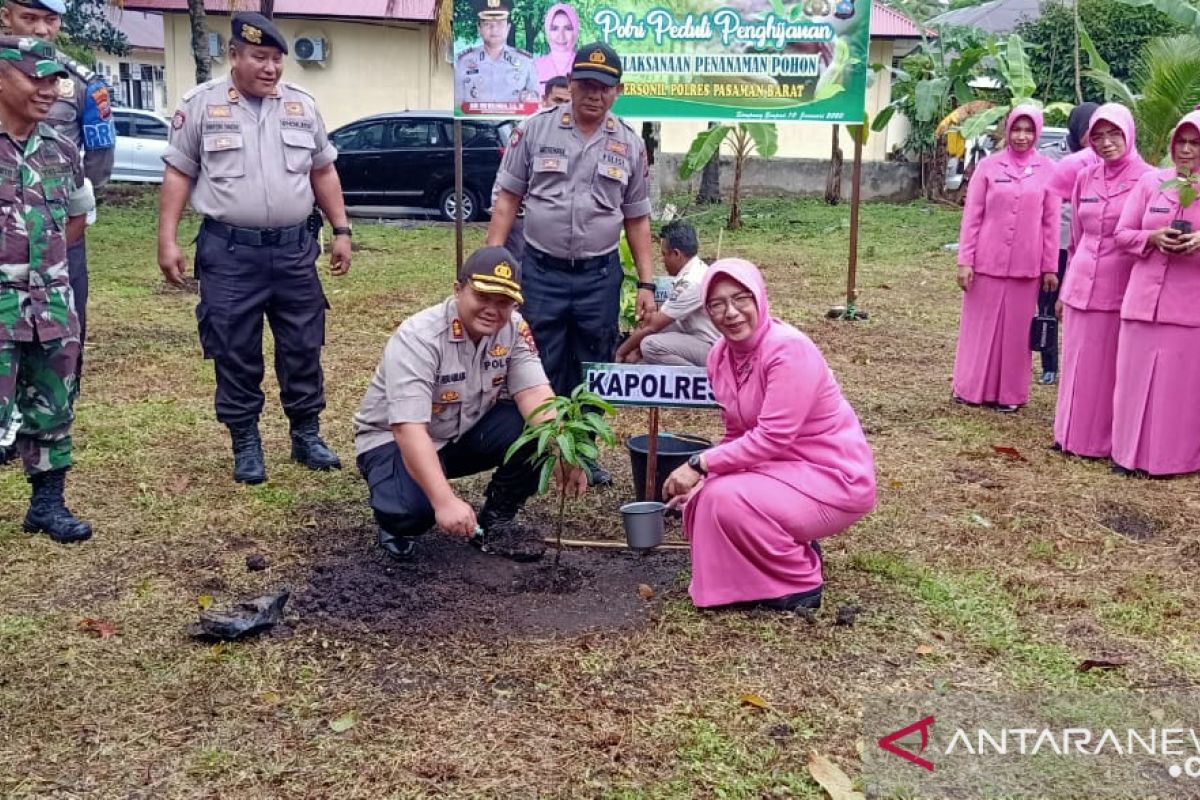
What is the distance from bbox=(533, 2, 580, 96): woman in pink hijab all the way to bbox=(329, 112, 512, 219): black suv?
7.55 metres

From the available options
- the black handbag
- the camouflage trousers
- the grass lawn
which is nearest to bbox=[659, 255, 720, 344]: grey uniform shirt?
the grass lawn

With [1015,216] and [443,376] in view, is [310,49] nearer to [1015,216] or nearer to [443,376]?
[1015,216]

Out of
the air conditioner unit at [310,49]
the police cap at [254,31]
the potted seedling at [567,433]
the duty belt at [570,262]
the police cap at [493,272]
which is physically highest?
the air conditioner unit at [310,49]

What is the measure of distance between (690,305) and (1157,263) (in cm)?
222

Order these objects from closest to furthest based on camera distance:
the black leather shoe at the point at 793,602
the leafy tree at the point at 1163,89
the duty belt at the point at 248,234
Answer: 1. the black leather shoe at the point at 793,602
2. the duty belt at the point at 248,234
3. the leafy tree at the point at 1163,89

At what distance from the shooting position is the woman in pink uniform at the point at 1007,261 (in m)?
7.03

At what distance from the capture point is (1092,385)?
6211 millimetres

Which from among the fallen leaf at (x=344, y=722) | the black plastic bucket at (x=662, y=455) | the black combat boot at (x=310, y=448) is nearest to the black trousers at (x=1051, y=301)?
the black plastic bucket at (x=662, y=455)

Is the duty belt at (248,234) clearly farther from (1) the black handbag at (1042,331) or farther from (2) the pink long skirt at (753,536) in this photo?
(1) the black handbag at (1042,331)

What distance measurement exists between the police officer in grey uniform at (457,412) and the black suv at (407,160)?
1212cm

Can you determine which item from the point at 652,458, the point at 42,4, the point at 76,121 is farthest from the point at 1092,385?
the point at 42,4

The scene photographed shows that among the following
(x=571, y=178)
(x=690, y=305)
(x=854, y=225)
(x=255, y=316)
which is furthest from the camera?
(x=854, y=225)

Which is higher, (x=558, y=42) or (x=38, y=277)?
(x=558, y=42)

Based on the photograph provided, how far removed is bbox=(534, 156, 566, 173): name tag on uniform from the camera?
5.13 metres
